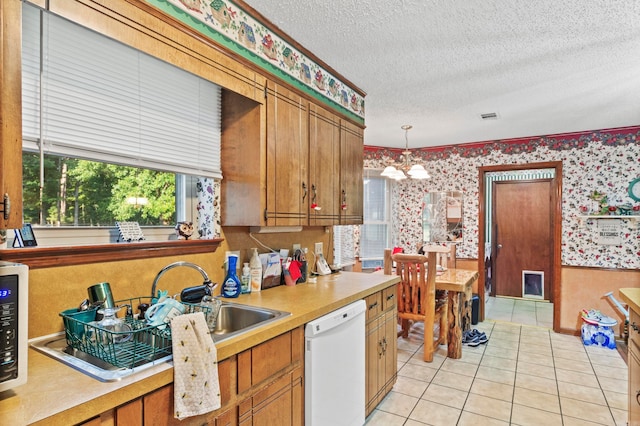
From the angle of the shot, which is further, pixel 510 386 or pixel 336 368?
pixel 510 386

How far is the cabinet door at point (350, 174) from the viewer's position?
9.58 feet

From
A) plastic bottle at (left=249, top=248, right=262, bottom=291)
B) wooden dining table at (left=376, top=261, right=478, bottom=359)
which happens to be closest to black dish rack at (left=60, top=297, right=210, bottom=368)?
plastic bottle at (left=249, top=248, right=262, bottom=291)

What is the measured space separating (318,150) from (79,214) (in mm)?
1513

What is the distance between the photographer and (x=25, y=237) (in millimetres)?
1372

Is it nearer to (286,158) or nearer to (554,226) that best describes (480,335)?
(554,226)

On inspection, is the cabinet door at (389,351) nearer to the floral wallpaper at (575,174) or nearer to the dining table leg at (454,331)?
the dining table leg at (454,331)

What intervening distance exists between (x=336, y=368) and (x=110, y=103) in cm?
170

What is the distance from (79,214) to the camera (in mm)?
1619

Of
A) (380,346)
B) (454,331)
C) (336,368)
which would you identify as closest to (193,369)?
(336,368)

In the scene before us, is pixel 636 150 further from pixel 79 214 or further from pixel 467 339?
pixel 79 214

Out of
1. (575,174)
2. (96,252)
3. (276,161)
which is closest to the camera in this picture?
(96,252)

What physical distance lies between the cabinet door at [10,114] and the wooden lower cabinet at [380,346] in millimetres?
1898

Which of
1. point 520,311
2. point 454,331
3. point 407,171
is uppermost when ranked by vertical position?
point 407,171

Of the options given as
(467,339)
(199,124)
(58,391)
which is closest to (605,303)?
(467,339)
